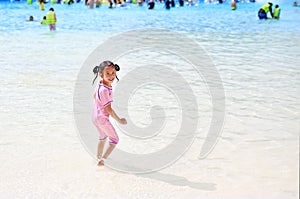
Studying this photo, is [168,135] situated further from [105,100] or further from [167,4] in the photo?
[167,4]

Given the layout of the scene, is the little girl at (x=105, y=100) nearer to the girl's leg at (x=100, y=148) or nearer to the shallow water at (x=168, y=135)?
the girl's leg at (x=100, y=148)

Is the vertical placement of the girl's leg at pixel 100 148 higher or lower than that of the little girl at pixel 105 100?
lower

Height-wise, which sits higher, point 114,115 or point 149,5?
point 114,115

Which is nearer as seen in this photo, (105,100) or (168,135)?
(105,100)

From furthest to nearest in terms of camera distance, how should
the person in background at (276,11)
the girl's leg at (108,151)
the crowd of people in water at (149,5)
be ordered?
the person in background at (276,11) → the crowd of people in water at (149,5) → the girl's leg at (108,151)

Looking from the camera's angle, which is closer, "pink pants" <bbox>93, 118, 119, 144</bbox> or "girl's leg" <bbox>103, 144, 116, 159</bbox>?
"pink pants" <bbox>93, 118, 119, 144</bbox>

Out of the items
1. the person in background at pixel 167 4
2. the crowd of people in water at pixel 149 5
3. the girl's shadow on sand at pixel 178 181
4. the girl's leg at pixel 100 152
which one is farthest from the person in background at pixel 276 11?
the girl's shadow on sand at pixel 178 181

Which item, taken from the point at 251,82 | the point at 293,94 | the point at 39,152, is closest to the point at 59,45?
the point at 251,82

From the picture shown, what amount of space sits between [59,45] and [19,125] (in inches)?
428

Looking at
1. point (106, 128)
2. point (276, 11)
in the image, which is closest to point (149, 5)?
point (276, 11)

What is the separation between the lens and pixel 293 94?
30.2 ft

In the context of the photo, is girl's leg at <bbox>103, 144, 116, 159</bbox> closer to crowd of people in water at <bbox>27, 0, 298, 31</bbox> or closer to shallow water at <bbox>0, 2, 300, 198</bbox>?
shallow water at <bbox>0, 2, 300, 198</bbox>

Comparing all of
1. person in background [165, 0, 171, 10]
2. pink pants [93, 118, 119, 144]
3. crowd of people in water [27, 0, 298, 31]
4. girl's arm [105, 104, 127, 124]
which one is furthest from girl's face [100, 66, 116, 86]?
person in background [165, 0, 171, 10]

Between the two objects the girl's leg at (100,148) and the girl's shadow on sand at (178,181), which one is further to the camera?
the girl's leg at (100,148)
